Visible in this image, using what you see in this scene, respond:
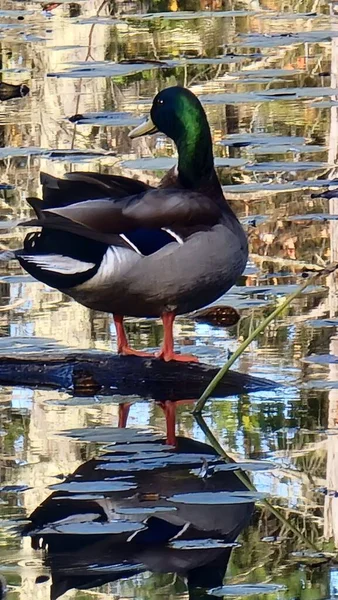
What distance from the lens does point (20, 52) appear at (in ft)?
42.4

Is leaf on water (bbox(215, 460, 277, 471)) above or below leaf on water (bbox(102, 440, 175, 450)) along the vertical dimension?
below

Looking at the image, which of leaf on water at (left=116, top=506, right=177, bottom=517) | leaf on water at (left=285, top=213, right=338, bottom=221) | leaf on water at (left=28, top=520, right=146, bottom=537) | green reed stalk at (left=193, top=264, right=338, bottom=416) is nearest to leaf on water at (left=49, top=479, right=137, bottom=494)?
leaf on water at (left=116, top=506, right=177, bottom=517)

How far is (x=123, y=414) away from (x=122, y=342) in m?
0.58

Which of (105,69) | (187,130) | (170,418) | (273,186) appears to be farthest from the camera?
(105,69)

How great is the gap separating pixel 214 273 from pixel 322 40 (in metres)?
7.79

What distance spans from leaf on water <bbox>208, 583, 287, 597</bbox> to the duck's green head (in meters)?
2.24

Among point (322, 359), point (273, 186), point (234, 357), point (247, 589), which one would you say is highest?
point (273, 186)

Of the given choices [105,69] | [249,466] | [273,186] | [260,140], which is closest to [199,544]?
[249,466]

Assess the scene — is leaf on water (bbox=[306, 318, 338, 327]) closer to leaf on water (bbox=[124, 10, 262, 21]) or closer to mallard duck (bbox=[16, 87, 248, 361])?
mallard duck (bbox=[16, 87, 248, 361])

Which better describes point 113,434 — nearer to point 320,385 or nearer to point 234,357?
point 234,357

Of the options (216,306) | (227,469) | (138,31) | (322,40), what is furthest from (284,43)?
(227,469)

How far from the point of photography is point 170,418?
182 inches

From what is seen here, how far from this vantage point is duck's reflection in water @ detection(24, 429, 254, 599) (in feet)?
11.4

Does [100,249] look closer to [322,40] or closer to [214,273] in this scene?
[214,273]
